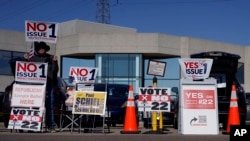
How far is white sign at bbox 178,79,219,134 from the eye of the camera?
11289 millimetres

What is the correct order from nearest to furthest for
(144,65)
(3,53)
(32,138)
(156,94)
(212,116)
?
(32,138), (212,116), (156,94), (3,53), (144,65)

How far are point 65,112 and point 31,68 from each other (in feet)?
5.30

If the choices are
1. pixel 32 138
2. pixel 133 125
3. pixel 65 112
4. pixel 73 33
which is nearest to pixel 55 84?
pixel 65 112

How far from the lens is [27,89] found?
38.4 ft

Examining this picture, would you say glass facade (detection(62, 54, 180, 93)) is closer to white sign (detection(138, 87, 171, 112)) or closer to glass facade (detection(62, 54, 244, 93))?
glass facade (detection(62, 54, 244, 93))

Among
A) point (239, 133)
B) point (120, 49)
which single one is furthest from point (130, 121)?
point (120, 49)

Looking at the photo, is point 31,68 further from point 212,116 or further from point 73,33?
point 73,33

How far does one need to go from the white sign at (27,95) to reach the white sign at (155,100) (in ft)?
7.73

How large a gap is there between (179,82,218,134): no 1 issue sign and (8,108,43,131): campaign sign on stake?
10.6 ft

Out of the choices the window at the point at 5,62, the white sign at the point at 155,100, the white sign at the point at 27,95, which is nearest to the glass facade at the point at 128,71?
the window at the point at 5,62

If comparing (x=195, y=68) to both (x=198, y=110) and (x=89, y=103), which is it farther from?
(x=89, y=103)

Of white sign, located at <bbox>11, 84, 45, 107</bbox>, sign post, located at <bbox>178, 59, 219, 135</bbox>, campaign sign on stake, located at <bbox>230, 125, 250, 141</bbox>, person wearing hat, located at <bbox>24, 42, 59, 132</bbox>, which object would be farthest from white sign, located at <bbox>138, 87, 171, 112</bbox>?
campaign sign on stake, located at <bbox>230, 125, 250, 141</bbox>

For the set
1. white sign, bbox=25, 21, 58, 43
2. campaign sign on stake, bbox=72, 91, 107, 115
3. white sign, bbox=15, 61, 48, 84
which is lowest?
campaign sign on stake, bbox=72, 91, 107, 115

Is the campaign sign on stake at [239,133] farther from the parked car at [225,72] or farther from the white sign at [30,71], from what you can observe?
the parked car at [225,72]
